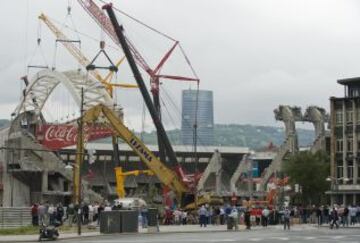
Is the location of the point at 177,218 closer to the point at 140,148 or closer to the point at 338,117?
the point at 140,148

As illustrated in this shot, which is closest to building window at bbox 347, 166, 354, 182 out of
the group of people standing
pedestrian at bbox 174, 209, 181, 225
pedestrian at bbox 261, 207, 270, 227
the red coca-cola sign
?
the red coca-cola sign

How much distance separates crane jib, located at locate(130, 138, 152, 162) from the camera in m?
73.1

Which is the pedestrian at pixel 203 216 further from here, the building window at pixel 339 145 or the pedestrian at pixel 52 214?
the building window at pixel 339 145

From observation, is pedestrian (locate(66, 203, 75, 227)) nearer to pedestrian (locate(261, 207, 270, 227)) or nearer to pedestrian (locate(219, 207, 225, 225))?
pedestrian (locate(219, 207, 225, 225))

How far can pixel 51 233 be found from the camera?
42000 mm

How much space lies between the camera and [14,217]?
5634cm

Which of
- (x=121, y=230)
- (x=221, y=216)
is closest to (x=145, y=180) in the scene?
(x=221, y=216)

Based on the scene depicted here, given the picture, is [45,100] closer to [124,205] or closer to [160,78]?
[160,78]

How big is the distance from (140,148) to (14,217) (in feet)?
63.7

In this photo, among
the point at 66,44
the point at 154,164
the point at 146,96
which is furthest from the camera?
the point at 66,44

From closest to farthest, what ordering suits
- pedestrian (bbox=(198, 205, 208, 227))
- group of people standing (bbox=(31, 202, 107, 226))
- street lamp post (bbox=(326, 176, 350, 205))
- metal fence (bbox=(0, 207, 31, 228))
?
1. metal fence (bbox=(0, 207, 31, 228))
2. group of people standing (bbox=(31, 202, 107, 226))
3. pedestrian (bbox=(198, 205, 208, 227))
4. street lamp post (bbox=(326, 176, 350, 205))

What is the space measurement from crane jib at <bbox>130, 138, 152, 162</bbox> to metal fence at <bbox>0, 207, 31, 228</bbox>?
16.4 metres

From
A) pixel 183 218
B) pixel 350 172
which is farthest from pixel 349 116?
pixel 183 218

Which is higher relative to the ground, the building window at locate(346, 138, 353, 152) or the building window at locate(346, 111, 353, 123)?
the building window at locate(346, 111, 353, 123)
